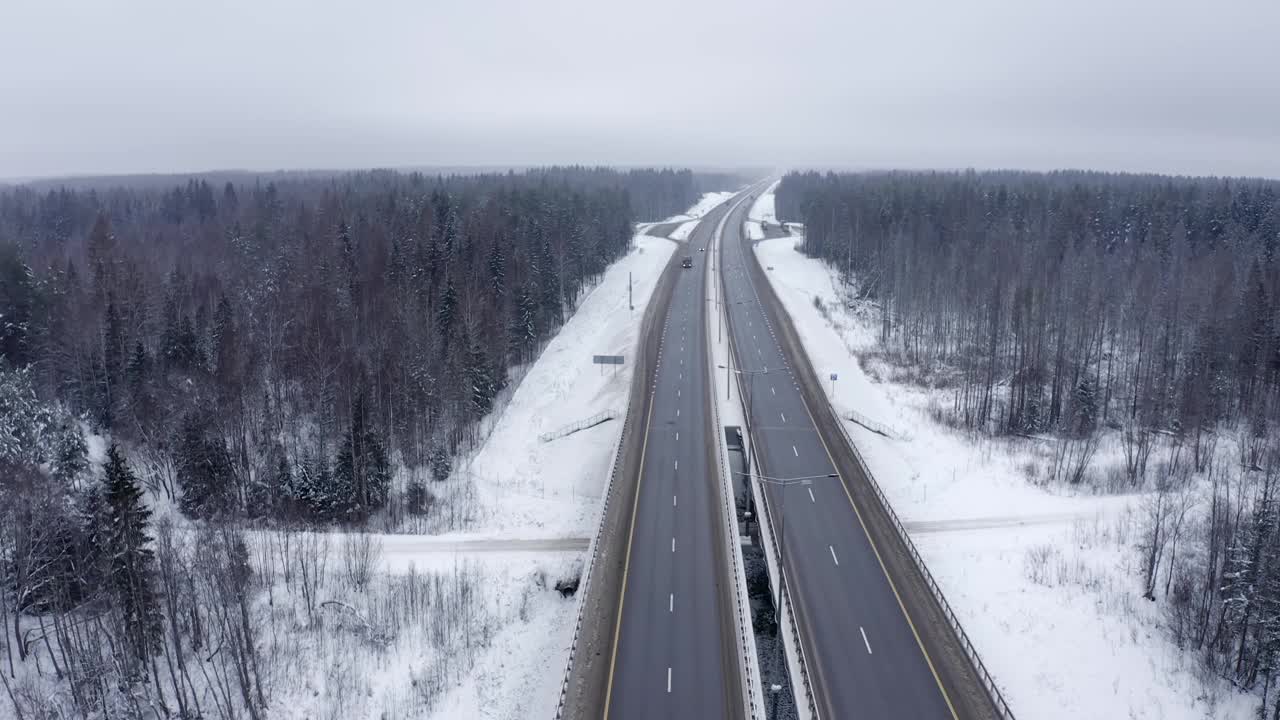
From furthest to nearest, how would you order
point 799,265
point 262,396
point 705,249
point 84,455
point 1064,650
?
1. point 705,249
2. point 799,265
3. point 262,396
4. point 84,455
5. point 1064,650

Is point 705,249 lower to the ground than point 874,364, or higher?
higher

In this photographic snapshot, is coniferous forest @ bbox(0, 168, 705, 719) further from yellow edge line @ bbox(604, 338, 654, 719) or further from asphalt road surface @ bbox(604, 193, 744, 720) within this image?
asphalt road surface @ bbox(604, 193, 744, 720)

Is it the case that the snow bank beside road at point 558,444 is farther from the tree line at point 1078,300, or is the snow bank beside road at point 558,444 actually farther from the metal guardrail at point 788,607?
the tree line at point 1078,300

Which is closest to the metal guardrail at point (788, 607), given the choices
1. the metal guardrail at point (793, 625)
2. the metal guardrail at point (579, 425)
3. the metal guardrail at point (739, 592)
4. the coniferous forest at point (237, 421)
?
the metal guardrail at point (793, 625)

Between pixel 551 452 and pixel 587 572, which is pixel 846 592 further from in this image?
pixel 551 452

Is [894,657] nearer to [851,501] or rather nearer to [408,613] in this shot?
[851,501]

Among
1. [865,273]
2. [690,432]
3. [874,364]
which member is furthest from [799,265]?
[690,432]

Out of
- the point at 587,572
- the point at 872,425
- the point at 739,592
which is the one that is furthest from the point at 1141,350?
the point at 587,572
